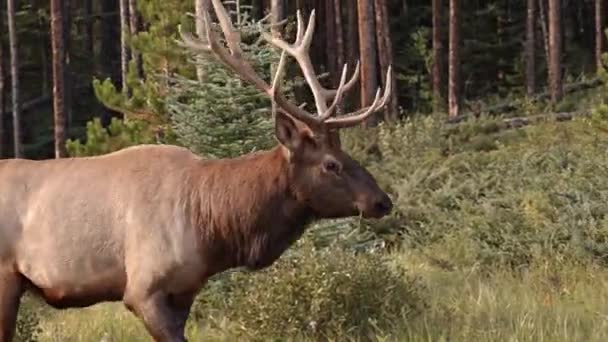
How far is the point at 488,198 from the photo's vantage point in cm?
1363

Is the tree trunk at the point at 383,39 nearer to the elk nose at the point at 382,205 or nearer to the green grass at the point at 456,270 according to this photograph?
the green grass at the point at 456,270

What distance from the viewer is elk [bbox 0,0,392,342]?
658cm

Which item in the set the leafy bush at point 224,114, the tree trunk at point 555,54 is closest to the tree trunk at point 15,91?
the tree trunk at point 555,54

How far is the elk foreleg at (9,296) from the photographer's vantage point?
683 centimetres

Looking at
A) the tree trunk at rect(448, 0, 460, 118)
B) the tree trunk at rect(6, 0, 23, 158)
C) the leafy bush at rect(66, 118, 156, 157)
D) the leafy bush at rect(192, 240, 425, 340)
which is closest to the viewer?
the leafy bush at rect(192, 240, 425, 340)

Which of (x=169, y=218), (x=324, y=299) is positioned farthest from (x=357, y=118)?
(x=324, y=299)

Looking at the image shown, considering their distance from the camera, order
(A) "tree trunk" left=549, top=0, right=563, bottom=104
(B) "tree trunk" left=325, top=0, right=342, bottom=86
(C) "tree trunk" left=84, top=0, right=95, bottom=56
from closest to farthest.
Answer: (A) "tree trunk" left=549, top=0, right=563, bottom=104 → (B) "tree trunk" left=325, top=0, right=342, bottom=86 → (C) "tree trunk" left=84, top=0, right=95, bottom=56

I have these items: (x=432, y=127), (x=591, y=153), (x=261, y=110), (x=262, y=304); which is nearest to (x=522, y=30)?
(x=432, y=127)

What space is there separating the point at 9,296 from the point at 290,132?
193cm

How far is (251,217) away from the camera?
6.71 metres

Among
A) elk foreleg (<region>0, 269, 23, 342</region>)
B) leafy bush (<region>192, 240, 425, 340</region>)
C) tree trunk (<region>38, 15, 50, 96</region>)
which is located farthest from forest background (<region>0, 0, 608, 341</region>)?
tree trunk (<region>38, 15, 50, 96</region>)

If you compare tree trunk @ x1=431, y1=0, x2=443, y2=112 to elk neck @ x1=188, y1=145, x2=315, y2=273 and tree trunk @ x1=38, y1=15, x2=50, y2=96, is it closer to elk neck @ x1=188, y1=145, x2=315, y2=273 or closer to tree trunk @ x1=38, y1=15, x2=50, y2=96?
tree trunk @ x1=38, y1=15, x2=50, y2=96

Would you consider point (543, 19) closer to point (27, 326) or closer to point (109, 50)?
point (109, 50)

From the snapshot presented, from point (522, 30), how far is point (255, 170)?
31056 millimetres
